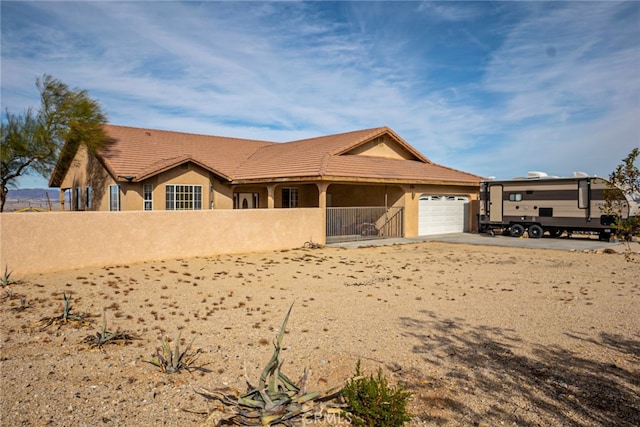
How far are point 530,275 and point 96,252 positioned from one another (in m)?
12.0

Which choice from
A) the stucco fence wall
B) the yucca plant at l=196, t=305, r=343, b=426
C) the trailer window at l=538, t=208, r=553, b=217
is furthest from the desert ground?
the trailer window at l=538, t=208, r=553, b=217

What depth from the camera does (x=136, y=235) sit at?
13875mm

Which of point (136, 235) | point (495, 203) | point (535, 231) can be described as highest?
point (495, 203)

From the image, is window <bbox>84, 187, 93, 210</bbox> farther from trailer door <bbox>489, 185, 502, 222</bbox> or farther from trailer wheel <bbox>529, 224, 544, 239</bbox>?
trailer wheel <bbox>529, 224, 544, 239</bbox>

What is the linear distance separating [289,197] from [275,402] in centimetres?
2088

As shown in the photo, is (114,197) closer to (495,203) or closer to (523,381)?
(495,203)

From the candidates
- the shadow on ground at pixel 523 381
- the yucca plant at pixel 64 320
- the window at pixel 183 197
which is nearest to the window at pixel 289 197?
the window at pixel 183 197

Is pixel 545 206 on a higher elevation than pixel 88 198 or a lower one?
lower

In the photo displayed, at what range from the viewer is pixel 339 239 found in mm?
20312

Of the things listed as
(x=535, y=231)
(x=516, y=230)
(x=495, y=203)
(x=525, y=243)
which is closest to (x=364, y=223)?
(x=525, y=243)

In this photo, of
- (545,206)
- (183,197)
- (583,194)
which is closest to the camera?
(583,194)

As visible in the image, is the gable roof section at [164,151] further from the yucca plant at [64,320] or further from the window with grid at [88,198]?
the yucca plant at [64,320]

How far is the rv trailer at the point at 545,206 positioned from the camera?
20047mm

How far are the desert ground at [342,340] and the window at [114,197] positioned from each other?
8.55m
